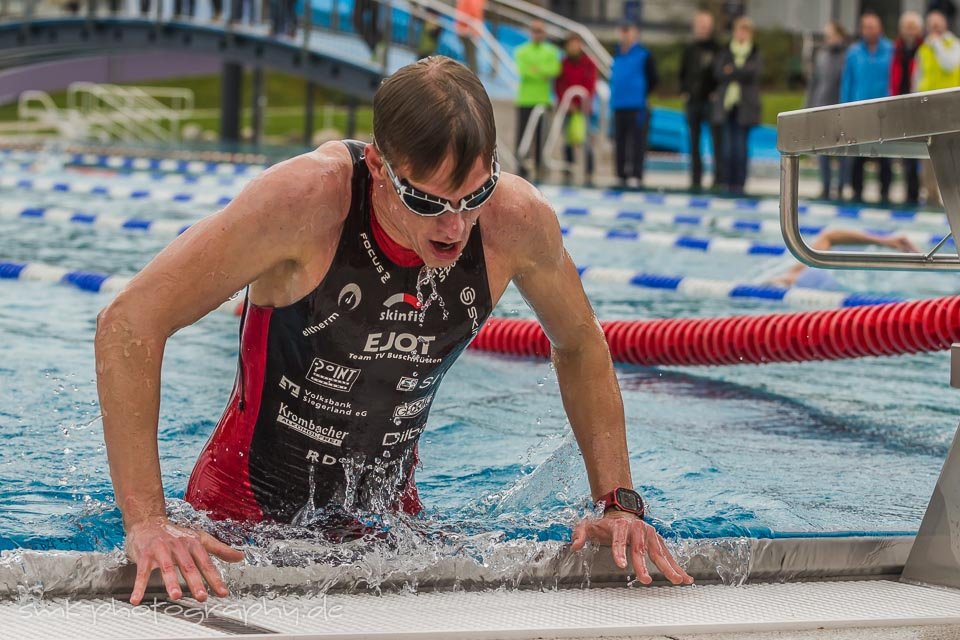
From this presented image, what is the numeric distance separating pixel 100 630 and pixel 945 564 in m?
1.61

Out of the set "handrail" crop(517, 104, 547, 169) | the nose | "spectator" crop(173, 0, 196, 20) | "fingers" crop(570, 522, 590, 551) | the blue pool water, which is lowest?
the blue pool water

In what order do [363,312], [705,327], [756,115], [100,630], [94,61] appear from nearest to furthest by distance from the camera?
[100,630] < [363,312] < [705,327] < [756,115] < [94,61]

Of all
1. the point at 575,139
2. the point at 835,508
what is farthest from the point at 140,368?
the point at 575,139

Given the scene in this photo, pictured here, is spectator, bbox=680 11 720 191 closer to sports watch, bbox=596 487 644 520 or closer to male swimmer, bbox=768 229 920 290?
male swimmer, bbox=768 229 920 290

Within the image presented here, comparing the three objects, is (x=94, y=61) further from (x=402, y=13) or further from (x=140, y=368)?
(x=140, y=368)

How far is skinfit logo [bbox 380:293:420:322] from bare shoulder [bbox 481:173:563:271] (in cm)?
19

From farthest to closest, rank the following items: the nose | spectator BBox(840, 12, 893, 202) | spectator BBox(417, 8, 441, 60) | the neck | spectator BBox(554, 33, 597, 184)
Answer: spectator BBox(417, 8, 441, 60) → spectator BBox(554, 33, 597, 184) → spectator BBox(840, 12, 893, 202) → the neck → the nose

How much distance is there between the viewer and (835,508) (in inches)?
141

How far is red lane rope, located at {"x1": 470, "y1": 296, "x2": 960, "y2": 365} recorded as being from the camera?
4.71 meters

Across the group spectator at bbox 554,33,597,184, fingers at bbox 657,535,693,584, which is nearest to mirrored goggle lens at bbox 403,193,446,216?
fingers at bbox 657,535,693,584

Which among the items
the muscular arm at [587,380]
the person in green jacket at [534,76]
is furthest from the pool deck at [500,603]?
the person in green jacket at [534,76]

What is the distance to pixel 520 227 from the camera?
2.58 meters

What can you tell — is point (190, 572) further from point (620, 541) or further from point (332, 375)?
point (620, 541)

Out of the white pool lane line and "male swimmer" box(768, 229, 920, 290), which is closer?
the white pool lane line
